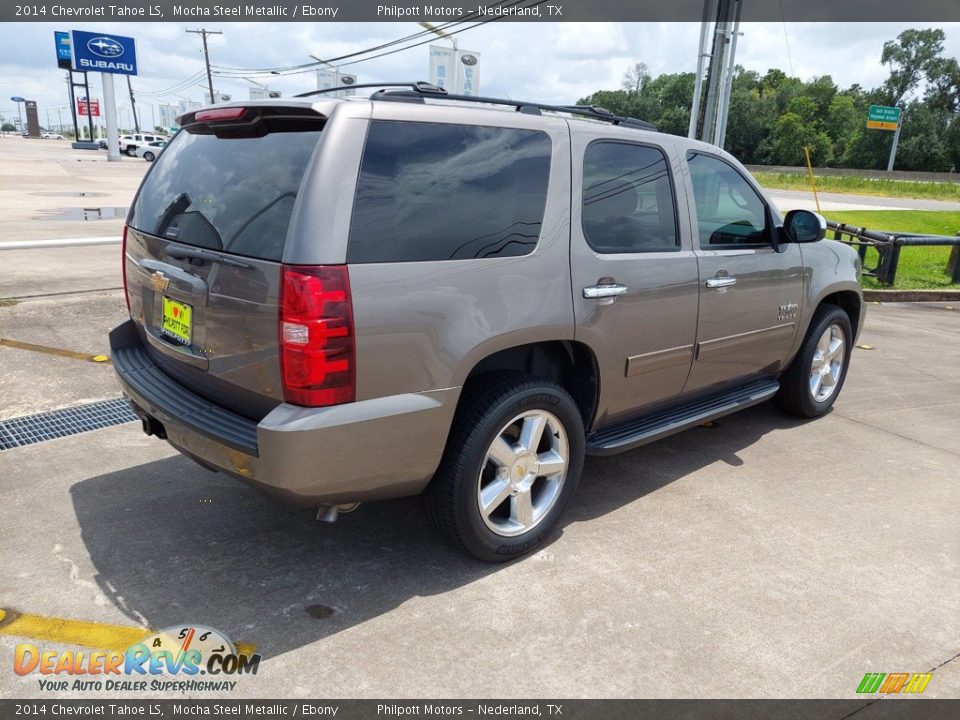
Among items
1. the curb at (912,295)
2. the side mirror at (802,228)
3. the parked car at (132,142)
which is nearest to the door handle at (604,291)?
the side mirror at (802,228)

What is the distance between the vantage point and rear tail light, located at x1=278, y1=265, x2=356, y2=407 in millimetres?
2424

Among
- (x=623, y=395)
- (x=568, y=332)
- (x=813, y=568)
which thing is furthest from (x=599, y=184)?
(x=813, y=568)

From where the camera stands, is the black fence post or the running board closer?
the running board

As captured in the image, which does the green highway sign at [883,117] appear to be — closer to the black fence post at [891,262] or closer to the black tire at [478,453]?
the black fence post at [891,262]

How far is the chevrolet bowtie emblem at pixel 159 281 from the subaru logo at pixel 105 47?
5384cm

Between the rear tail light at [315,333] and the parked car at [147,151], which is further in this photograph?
the parked car at [147,151]

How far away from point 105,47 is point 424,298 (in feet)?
181

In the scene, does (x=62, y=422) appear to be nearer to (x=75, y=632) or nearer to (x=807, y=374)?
(x=75, y=632)

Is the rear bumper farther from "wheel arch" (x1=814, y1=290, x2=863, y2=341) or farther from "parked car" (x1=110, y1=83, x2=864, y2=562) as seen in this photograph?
"wheel arch" (x1=814, y1=290, x2=863, y2=341)

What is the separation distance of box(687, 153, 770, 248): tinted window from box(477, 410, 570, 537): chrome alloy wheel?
1447 mm

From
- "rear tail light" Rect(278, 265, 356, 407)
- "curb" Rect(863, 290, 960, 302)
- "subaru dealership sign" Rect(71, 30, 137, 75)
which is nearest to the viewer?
A: "rear tail light" Rect(278, 265, 356, 407)

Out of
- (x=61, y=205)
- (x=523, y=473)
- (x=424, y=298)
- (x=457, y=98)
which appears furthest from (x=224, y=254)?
(x=61, y=205)

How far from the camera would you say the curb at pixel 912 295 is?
10.6 m

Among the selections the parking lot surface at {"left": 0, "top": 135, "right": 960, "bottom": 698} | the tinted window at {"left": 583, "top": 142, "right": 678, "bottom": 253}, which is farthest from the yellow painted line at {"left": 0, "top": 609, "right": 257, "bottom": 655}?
the tinted window at {"left": 583, "top": 142, "right": 678, "bottom": 253}
